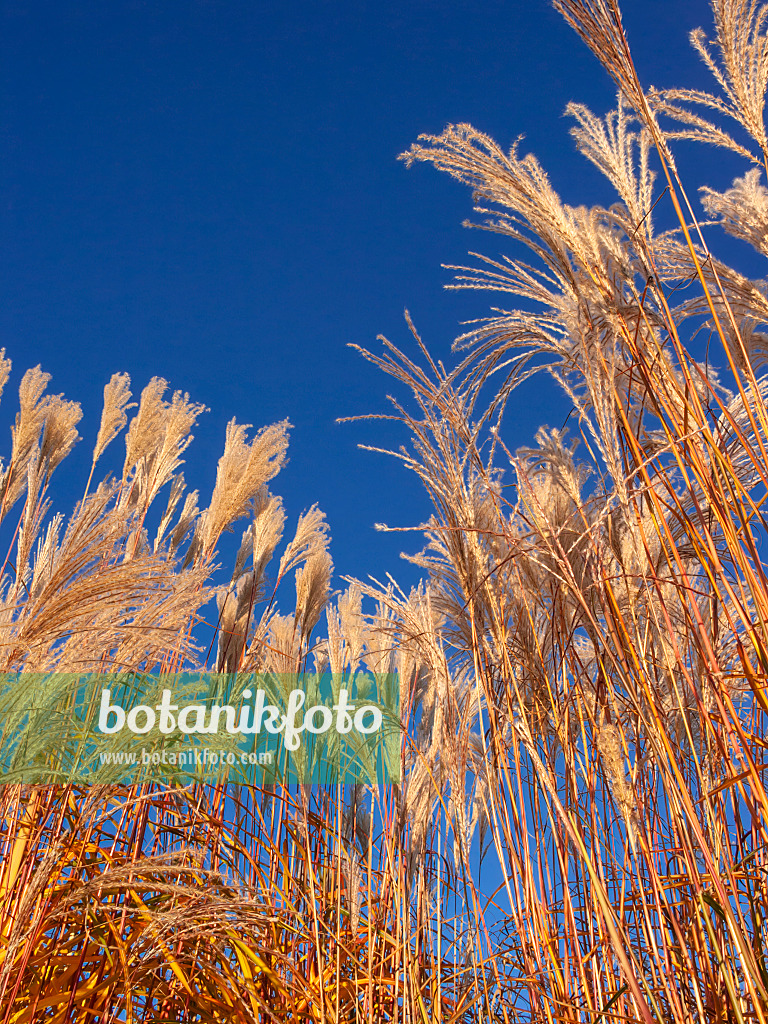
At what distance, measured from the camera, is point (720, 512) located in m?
1.46

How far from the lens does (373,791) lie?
3.11 m

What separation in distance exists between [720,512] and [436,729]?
2040 mm

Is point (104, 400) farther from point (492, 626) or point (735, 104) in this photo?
point (735, 104)

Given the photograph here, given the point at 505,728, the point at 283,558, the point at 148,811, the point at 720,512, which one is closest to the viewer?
the point at 720,512

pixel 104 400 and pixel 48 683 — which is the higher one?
pixel 104 400

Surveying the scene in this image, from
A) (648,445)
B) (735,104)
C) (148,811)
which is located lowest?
(148,811)

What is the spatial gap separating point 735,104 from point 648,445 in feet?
3.14

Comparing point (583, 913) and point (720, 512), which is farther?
point (583, 913)

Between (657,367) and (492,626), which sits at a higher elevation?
(657,367)

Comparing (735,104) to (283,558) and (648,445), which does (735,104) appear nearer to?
(648,445)

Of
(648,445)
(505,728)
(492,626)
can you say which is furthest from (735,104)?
(505,728)

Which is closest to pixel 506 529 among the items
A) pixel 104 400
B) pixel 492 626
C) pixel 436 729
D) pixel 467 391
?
pixel 492 626

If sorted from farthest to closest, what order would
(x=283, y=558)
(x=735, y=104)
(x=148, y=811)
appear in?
(x=283, y=558) → (x=148, y=811) → (x=735, y=104)

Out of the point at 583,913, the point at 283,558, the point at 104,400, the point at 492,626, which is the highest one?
the point at 104,400
